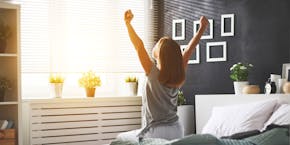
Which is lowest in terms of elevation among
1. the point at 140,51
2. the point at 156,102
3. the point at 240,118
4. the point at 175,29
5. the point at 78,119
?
the point at 78,119

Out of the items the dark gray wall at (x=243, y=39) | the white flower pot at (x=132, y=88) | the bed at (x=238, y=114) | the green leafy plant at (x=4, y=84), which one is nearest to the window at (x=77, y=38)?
the white flower pot at (x=132, y=88)

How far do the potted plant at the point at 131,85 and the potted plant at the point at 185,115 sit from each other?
518 mm

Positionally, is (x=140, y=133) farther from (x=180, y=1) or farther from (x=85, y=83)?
(x=180, y=1)

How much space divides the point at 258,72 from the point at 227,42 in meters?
0.49

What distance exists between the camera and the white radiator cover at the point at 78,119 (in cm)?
506

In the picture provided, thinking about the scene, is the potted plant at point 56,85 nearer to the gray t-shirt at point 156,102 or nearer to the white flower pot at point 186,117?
the white flower pot at point 186,117

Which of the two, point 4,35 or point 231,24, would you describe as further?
point 231,24

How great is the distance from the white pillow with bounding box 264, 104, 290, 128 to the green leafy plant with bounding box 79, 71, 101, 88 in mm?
1950

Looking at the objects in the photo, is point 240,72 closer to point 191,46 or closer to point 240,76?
point 240,76

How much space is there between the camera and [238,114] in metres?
4.55

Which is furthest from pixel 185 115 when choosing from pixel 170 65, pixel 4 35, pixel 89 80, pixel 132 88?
pixel 4 35

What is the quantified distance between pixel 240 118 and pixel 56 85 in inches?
74.8

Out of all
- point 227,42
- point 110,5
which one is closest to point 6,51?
point 110,5

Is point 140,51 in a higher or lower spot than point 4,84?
higher
